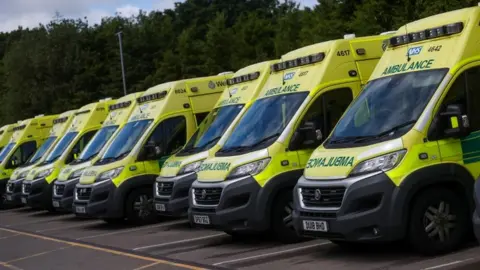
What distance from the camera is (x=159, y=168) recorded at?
16000 mm

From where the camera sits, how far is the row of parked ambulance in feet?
30.1

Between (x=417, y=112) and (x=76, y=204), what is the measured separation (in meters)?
9.02

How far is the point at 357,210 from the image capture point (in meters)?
9.15

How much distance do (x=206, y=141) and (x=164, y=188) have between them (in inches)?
42.5

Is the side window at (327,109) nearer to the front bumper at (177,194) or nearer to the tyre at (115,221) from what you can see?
the front bumper at (177,194)

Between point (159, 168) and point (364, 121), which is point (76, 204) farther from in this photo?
point (364, 121)

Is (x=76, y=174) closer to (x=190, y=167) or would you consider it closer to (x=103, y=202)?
(x=103, y=202)

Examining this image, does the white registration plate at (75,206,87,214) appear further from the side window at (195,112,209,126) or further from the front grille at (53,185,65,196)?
the side window at (195,112,209,126)

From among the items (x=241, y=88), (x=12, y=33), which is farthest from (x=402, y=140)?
(x=12, y=33)

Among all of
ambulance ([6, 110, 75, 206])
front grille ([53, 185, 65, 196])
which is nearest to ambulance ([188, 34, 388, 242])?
front grille ([53, 185, 65, 196])

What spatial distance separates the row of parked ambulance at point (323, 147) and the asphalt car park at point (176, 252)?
303 mm

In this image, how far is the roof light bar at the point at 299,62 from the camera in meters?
11.9

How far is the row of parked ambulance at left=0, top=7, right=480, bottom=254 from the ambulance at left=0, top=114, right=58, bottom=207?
8.53 metres

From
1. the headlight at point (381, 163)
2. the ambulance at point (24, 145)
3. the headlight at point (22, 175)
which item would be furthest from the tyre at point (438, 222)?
the ambulance at point (24, 145)
